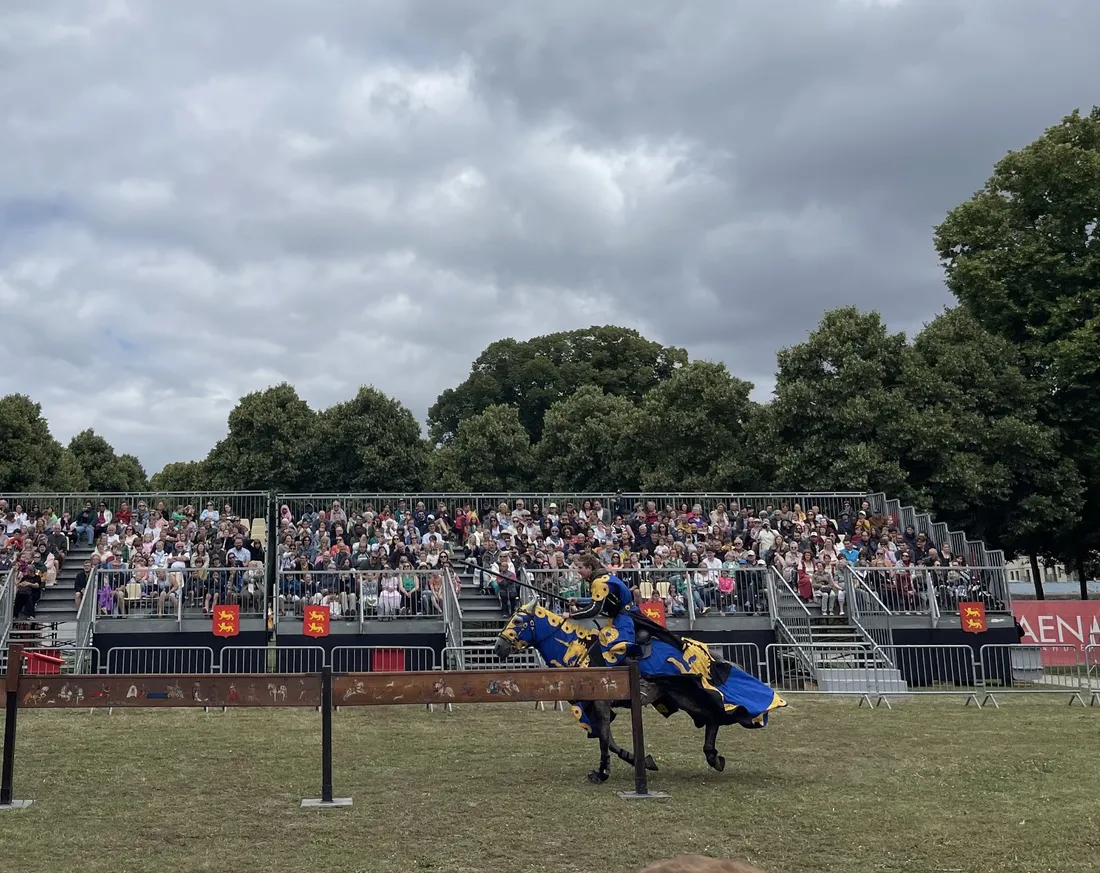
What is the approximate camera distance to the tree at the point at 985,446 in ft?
112

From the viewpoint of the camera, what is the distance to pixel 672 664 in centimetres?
1091

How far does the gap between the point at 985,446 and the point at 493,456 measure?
21612 mm

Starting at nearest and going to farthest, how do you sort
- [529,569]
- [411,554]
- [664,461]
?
[529,569] < [411,554] < [664,461]

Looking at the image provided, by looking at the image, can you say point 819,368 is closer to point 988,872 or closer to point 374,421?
point 374,421

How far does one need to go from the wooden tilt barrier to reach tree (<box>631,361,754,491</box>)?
97.2 feet

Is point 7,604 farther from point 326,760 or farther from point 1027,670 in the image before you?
point 1027,670

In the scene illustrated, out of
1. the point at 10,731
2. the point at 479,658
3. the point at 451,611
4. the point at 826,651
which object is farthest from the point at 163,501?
the point at 10,731

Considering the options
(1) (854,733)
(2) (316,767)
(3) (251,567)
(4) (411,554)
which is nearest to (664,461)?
(4) (411,554)

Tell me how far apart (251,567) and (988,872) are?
755 inches

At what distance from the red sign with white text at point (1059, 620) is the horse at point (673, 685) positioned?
18.0 metres

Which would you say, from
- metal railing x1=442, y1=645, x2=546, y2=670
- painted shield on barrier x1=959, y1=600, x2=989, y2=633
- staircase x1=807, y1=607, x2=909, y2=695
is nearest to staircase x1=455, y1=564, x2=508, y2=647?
metal railing x1=442, y1=645, x2=546, y2=670

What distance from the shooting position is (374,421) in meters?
48.9

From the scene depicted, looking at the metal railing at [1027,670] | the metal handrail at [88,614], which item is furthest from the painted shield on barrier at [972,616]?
the metal handrail at [88,614]

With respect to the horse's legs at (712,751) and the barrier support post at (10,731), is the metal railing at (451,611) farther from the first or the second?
the barrier support post at (10,731)
